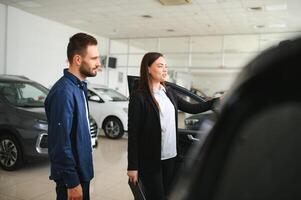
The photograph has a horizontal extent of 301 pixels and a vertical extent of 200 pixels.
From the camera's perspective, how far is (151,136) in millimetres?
2041

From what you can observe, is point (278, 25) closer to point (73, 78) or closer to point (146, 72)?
point (146, 72)

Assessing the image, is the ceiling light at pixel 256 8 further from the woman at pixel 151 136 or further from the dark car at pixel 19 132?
the woman at pixel 151 136

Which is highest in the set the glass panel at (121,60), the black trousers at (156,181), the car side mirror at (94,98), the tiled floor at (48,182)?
the glass panel at (121,60)

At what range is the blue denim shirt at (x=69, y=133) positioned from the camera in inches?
61.6

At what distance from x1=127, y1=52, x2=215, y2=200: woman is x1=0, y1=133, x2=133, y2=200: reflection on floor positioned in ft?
5.43

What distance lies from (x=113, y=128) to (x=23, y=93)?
2637mm

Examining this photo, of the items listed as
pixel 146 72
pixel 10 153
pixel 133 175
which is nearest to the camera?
pixel 133 175

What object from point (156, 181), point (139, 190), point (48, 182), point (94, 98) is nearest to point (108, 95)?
point (94, 98)

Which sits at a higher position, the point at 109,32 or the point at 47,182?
the point at 109,32

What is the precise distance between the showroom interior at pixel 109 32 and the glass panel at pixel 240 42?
4 cm

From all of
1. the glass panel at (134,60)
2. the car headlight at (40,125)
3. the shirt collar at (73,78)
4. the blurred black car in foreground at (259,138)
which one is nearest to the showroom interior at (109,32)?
the car headlight at (40,125)

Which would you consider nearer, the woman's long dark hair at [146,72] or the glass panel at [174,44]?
the woman's long dark hair at [146,72]

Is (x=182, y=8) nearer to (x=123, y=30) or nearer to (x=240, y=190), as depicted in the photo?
(x=123, y=30)

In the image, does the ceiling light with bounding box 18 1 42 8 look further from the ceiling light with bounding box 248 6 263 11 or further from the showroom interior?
the ceiling light with bounding box 248 6 263 11
